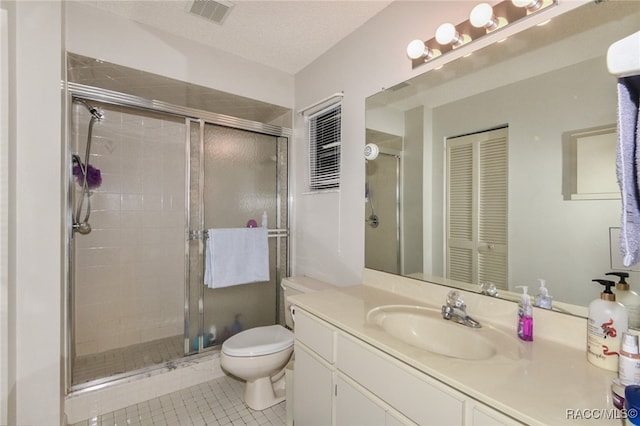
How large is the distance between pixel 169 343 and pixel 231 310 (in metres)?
0.67

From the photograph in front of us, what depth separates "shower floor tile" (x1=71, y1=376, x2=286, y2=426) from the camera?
5.54ft

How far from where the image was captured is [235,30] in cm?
189

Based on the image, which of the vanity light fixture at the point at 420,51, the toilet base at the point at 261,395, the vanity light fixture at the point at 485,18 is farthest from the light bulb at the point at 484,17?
the toilet base at the point at 261,395

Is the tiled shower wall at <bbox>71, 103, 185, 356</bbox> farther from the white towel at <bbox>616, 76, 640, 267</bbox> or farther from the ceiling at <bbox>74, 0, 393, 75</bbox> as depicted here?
the white towel at <bbox>616, 76, 640, 267</bbox>

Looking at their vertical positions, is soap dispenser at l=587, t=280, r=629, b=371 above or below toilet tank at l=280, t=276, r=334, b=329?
above

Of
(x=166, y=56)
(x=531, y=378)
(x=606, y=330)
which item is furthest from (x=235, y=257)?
(x=606, y=330)

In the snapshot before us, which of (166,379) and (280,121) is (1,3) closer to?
(280,121)

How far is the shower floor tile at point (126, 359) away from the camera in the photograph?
6.33 feet

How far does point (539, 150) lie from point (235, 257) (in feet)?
6.49

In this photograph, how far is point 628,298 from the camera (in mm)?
840

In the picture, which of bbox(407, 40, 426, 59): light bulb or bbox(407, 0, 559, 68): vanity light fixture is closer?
bbox(407, 0, 559, 68): vanity light fixture

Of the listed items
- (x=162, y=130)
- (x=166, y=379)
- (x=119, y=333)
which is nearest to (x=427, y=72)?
(x=162, y=130)

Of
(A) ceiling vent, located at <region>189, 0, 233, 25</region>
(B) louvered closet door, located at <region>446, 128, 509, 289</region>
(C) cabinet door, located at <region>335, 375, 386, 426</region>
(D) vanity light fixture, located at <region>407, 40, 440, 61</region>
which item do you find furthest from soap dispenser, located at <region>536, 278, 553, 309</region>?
(A) ceiling vent, located at <region>189, 0, 233, 25</region>

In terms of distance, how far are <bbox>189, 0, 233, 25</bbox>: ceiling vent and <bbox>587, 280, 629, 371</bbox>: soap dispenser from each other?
2.15m
